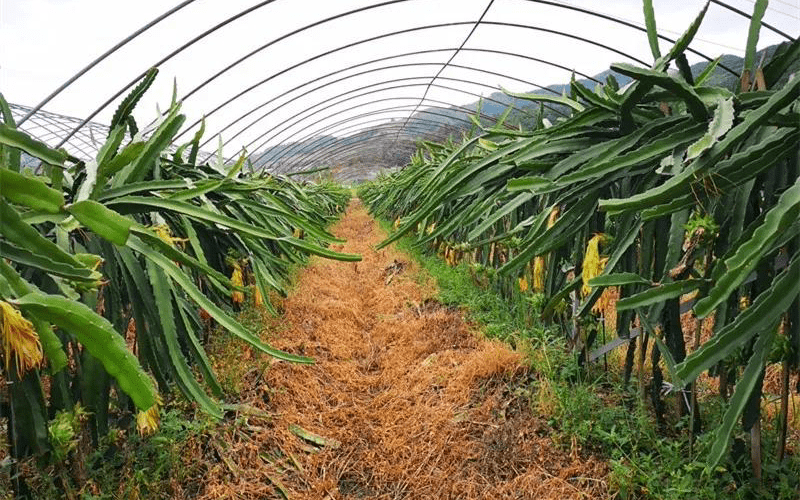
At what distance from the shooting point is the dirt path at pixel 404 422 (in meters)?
1.26

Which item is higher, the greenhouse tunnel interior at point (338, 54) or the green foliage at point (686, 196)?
the greenhouse tunnel interior at point (338, 54)

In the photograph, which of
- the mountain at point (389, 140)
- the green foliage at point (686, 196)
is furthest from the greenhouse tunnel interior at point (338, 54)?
the green foliage at point (686, 196)

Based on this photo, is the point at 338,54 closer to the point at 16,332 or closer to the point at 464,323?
the point at 464,323

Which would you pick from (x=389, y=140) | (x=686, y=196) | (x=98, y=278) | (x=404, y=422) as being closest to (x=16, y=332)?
(x=98, y=278)

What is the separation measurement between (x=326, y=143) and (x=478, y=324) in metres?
11.2

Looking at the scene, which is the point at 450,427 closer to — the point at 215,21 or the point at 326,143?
the point at 215,21

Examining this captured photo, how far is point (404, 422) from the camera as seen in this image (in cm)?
159

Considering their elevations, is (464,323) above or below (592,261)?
below

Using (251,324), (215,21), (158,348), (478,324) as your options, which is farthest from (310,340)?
(215,21)

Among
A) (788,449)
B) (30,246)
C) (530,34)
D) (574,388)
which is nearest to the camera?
(30,246)

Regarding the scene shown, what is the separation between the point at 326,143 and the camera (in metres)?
12.8

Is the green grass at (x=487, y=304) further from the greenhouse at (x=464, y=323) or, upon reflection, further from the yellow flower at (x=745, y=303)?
the yellow flower at (x=745, y=303)

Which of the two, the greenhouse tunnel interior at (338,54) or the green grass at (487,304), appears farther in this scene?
the greenhouse tunnel interior at (338,54)

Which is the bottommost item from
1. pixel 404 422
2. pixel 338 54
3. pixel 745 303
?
pixel 404 422
